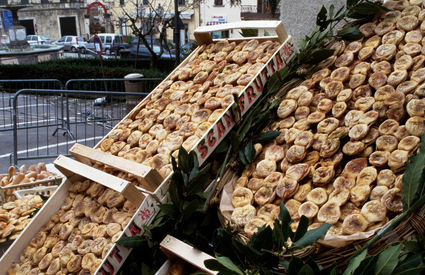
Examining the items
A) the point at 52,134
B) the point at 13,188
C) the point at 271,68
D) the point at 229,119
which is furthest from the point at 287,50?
the point at 52,134

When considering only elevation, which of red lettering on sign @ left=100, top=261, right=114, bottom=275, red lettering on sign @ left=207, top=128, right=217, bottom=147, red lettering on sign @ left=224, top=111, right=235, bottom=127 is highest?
red lettering on sign @ left=224, top=111, right=235, bottom=127

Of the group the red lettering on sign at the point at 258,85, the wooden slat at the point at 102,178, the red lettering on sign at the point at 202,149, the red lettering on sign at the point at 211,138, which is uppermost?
the red lettering on sign at the point at 258,85

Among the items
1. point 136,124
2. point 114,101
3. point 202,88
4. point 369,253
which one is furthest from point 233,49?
point 114,101

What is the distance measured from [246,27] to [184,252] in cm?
126

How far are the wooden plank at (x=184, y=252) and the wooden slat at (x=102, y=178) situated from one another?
0.65 feet

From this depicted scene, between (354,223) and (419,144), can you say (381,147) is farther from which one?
(354,223)

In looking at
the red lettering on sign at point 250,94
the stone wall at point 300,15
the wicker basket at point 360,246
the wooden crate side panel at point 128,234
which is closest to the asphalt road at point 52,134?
the stone wall at point 300,15

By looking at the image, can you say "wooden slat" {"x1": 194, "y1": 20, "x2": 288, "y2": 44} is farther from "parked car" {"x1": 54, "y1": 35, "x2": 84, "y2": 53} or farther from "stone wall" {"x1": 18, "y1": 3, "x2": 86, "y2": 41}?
"stone wall" {"x1": 18, "y1": 3, "x2": 86, "y2": 41}

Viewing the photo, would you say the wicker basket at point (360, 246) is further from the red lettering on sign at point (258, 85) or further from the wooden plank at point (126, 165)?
the red lettering on sign at point (258, 85)

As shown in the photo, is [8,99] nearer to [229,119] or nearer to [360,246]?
[229,119]

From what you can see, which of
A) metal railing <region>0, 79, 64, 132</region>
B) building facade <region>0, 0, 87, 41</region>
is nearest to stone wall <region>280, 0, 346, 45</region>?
metal railing <region>0, 79, 64, 132</region>

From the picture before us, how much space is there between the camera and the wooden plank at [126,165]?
1663 mm

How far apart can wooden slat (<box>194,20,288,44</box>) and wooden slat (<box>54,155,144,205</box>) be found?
1021mm

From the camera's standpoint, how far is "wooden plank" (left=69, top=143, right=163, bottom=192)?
1663 millimetres
